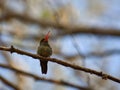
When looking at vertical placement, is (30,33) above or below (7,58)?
above

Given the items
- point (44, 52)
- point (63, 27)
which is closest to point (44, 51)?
point (44, 52)

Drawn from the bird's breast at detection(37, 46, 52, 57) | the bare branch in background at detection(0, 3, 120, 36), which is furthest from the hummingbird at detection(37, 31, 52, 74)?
the bare branch in background at detection(0, 3, 120, 36)

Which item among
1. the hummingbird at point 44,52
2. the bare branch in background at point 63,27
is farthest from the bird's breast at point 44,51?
the bare branch in background at point 63,27

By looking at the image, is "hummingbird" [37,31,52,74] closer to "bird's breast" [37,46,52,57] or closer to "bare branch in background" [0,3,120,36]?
"bird's breast" [37,46,52,57]

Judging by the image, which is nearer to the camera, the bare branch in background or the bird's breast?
the bird's breast

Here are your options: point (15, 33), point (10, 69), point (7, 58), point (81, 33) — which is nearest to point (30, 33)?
point (15, 33)

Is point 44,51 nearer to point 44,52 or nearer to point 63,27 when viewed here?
point 44,52

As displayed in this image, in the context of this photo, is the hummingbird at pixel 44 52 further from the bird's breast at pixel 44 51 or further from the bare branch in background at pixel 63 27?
the bare branch in background at pixel 63 27

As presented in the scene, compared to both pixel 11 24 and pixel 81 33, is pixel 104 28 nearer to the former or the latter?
pixel 81 33

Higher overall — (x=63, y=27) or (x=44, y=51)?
(x=63, y=27)

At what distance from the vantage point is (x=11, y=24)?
5445 millimetres

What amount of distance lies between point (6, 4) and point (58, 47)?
872mm

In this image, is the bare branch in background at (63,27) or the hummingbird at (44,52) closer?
the hummingbird at (44,52)

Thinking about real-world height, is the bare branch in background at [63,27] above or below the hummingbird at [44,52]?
above
